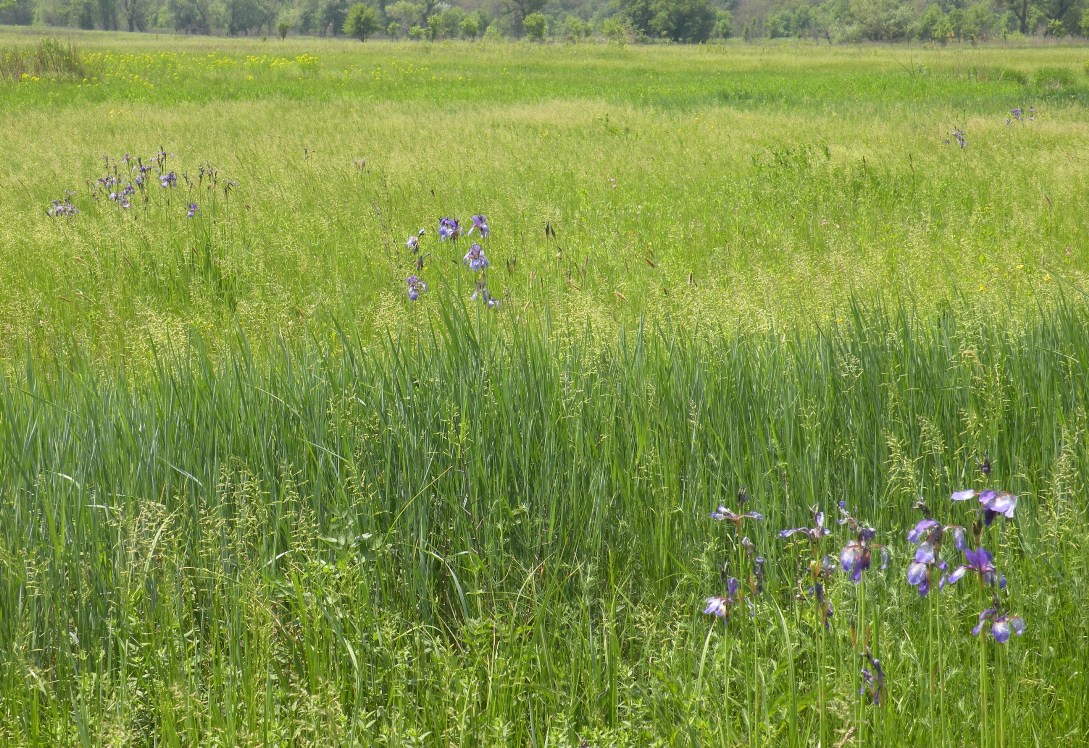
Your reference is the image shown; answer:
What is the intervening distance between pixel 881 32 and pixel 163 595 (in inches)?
4112

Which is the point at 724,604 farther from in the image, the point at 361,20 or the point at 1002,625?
the point at 361,20

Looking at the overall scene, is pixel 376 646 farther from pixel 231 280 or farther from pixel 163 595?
pixel 231 280

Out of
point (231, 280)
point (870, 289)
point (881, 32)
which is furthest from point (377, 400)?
point (881, 32)

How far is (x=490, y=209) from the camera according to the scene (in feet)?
28.1

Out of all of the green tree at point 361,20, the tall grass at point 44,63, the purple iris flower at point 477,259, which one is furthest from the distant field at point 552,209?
the green tree at point 361,20

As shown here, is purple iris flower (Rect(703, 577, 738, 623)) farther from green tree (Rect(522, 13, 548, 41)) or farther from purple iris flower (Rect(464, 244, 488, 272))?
green tree (Rect(522, 13, 548, 41))

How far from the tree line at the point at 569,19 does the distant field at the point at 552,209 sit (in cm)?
4866

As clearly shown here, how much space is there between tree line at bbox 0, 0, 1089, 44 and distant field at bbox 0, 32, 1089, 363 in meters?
48.7

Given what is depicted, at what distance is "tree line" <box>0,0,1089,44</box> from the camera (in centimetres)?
8531

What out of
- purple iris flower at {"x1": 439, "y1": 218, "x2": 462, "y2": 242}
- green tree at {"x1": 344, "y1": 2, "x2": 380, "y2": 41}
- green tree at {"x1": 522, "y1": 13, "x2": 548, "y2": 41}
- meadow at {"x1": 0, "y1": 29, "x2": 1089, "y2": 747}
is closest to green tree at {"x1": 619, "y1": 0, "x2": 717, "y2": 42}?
green tree at {"x1": 522, "y1": 13, "x2": 548, "y2": 41}

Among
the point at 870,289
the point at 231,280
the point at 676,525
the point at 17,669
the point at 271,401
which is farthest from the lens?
the point at 231,280

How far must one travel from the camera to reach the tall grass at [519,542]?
192cm

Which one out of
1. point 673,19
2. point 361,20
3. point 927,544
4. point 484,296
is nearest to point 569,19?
point 673,19

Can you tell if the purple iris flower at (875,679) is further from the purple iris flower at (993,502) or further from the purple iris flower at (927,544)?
the purple iris flower at (993,502)
